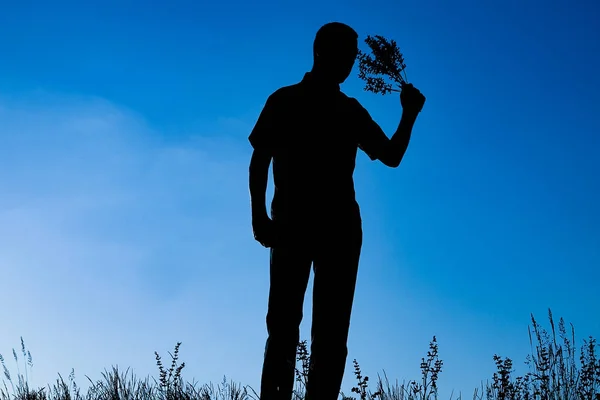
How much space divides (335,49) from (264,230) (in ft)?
4.03

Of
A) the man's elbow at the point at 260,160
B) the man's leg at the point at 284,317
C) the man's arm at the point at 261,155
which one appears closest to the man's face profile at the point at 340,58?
the man's arm at the point at 261,155

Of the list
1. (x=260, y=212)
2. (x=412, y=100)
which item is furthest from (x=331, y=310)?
(x=412, y=100)

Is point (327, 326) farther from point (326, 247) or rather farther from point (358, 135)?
point (358, 135)

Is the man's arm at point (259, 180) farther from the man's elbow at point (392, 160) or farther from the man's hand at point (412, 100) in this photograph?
the man's hand at point (412, 100)

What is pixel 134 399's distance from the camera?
6.07 meters

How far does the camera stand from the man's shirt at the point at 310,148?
155 inches

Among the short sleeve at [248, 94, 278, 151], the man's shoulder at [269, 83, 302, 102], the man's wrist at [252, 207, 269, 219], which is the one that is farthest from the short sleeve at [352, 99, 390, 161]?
the man's wrist at [252, 207, 269, 219]

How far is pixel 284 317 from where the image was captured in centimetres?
378

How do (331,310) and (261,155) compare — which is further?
(261,155)

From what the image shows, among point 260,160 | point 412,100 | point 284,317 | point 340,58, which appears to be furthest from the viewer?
point 412,100

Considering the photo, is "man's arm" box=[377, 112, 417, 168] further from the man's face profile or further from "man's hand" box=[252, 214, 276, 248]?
"man's hand" box=[252, 214, 276, 248]

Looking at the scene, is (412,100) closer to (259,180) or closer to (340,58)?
(340,58)

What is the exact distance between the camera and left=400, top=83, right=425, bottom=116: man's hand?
440cm

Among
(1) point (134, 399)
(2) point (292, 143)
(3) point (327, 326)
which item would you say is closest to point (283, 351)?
(3) point (327, 326)
